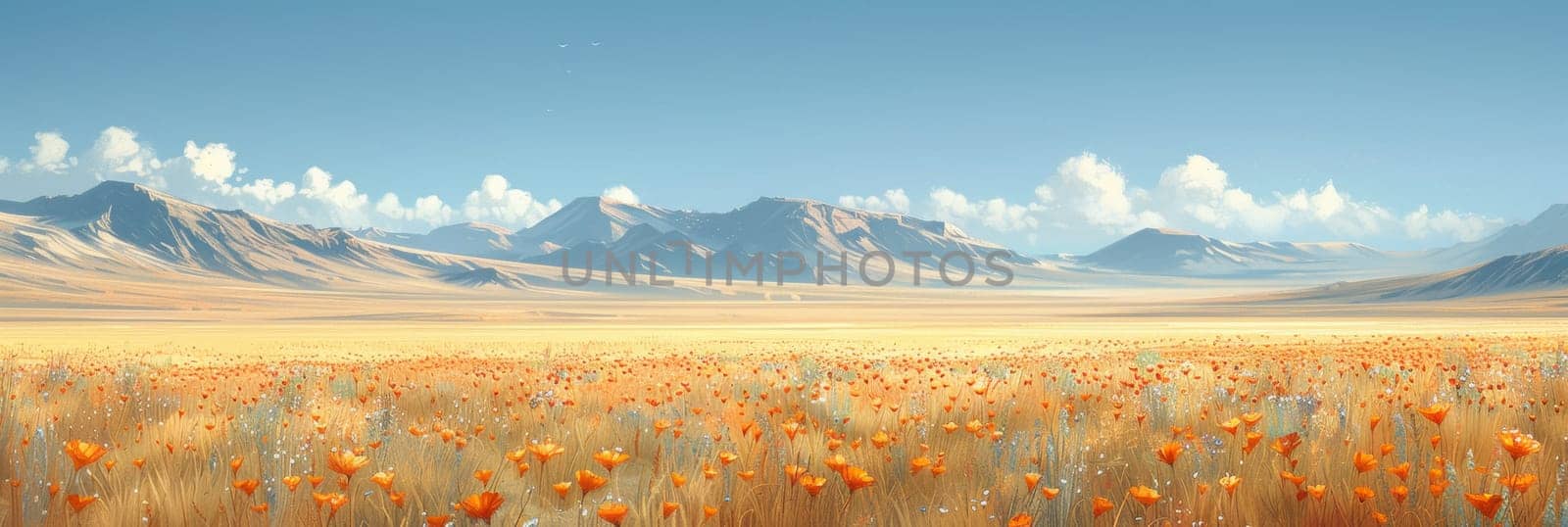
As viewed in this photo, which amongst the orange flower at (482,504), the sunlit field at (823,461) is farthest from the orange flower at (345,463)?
the orange flower at (482,504)

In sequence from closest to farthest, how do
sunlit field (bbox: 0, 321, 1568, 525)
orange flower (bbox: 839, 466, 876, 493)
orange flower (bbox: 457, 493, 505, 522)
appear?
orange flower (bbox: 457, 493, 505, 522), orange flower (bbox: 839, 466, 876, 493), sunlit field (bbox: 0, 321, 1568, 525)

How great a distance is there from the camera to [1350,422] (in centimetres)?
495

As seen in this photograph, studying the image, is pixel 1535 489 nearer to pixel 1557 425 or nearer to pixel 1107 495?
pixel 1107 495

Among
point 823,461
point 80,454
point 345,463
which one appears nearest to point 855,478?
point 823,461

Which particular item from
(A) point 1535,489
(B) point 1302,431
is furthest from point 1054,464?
(B) point 1302,431

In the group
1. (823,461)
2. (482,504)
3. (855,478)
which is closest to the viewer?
(482,504)

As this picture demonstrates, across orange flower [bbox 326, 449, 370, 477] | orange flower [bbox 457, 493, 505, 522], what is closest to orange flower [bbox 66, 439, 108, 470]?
orange flower [bbox 326, 449, 370, 477]

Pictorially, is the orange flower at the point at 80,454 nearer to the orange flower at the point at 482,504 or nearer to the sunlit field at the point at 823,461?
the sunlit field at the point at 823,461

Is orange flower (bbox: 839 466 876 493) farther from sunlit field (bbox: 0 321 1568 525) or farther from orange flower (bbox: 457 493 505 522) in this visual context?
orange flower (bbox: 457 493 505 522)

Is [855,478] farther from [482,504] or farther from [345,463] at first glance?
[345,463]

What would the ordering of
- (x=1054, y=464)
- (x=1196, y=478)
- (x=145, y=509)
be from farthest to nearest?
(x=1054, y=464) < (x=1196, y=478) < (x=145, y=509)

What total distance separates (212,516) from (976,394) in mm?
5202

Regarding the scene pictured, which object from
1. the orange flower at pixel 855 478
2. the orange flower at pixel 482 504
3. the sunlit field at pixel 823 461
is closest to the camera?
the orange flower at pixel 482 504

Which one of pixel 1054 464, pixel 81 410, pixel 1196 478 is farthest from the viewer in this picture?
pixel 81 410
